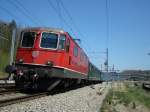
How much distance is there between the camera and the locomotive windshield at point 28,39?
16.2 metres

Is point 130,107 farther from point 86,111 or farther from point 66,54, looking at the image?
point 86,111

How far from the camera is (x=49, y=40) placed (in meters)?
16.0

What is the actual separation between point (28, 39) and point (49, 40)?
116cm

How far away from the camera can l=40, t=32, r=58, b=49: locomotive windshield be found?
15.8m

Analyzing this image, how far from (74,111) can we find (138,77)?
96614 millimetres

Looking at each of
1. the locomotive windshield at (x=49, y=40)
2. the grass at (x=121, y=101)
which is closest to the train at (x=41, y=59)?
the locomotive windshield at (x=49, y=40)

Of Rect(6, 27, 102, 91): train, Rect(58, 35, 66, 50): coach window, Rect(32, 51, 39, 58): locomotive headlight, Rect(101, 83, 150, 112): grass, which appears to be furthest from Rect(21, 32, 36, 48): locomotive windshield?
Rect(101, 83, 150, 112): grass

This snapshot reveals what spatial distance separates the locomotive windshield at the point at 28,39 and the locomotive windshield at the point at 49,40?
1.86 feet

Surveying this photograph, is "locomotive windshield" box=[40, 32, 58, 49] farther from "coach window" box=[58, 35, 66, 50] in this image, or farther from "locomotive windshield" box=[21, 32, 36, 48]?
"locomotive windshield" box=[21, 32, 36, 48]

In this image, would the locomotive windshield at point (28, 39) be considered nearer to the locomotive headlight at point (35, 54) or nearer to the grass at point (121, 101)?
the locomotive headlight at point (35, 54)

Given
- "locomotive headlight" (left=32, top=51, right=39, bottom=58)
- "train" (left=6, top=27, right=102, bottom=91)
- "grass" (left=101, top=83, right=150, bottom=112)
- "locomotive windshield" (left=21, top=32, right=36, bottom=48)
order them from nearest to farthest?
1. "grass" (left=101, top=83, right=150, bottom=112)
2. "train" (left=6, top=27, right=102, bottom=91)
3. "locomotive headlight" (left=32, top=51, right=39, bottom=58)
4. "locomotive windshield" (left=21, top=32, right=36, bottom=48)

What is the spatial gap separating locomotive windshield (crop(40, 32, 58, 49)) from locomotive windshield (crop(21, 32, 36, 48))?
1.86 feet

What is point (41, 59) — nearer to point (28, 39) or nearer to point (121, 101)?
point (28, 39)

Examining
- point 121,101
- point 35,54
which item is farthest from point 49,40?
point 121,101
